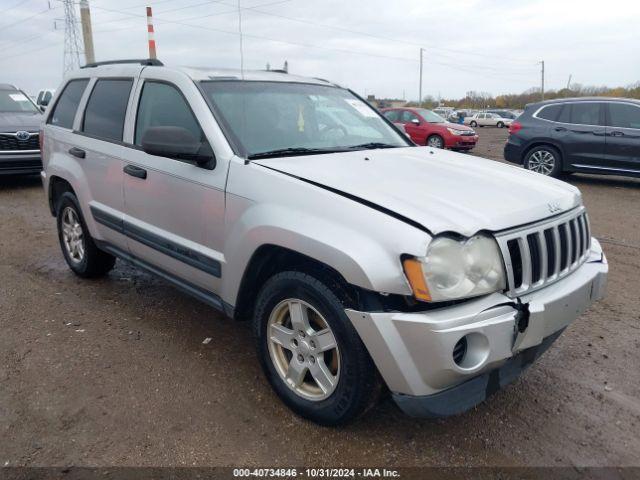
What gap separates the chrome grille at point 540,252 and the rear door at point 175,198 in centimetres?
153

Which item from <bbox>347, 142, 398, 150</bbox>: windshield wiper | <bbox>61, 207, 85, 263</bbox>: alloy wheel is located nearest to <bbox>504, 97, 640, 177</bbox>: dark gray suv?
<bbox>347, 142, 398, 150</bbox>: windshield wiper

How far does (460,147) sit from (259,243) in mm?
14803

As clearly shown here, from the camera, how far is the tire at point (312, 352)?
2.35 meters

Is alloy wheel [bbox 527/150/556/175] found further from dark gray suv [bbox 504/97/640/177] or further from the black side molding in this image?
the black side molding

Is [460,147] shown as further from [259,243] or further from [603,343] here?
[259,243]

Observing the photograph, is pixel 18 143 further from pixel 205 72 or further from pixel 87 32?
pixel 87 32

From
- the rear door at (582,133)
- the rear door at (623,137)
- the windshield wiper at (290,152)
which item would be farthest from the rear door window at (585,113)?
the windshield wiper at (290,152)

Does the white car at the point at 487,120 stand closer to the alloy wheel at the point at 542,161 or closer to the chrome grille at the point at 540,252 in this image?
the alloy wheel at the point at 542,161

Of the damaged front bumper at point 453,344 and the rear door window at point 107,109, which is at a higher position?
the rear door window at point 107,109

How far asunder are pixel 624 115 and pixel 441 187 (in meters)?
8.77

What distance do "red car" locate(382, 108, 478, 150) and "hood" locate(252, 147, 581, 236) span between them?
1333 centimetres

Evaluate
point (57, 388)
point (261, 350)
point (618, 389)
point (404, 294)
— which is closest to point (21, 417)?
point (57, 388)

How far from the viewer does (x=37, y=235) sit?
6.38 metres

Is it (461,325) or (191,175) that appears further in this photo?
(191,175)
